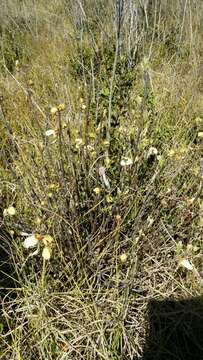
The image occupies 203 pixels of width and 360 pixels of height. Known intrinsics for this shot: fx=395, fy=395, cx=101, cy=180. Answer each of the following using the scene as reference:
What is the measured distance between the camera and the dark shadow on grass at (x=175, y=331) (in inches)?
50.8

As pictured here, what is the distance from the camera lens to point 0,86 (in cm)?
272

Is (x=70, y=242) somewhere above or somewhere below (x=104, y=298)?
above

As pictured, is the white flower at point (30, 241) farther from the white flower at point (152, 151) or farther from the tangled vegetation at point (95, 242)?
the white flower at point (152, 151)

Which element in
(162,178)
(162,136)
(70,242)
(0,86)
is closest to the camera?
(70,242)

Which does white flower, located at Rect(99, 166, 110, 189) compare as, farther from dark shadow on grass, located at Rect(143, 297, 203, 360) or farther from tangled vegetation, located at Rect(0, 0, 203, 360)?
dark shadow on grass, located at Rect(143, 297, 203, 360)

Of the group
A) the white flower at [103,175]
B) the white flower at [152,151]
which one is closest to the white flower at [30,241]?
the white flower at [103,175]

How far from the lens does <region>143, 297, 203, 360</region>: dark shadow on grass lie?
4.23 feet

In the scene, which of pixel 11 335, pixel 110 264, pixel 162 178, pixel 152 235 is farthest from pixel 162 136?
pixel 11 335

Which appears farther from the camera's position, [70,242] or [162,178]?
[162,178]

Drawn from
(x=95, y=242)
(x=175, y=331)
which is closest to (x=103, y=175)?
(x=95, y=242)

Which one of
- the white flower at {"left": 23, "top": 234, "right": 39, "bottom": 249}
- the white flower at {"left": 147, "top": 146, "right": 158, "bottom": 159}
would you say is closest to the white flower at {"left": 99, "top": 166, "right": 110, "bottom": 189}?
the white flower at {"left": 147, "top": 146, "right": 158, "bottom": 159}

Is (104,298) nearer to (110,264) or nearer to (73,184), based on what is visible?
(110,264)

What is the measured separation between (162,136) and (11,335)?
1095 mm

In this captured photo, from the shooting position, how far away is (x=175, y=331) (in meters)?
1.33
